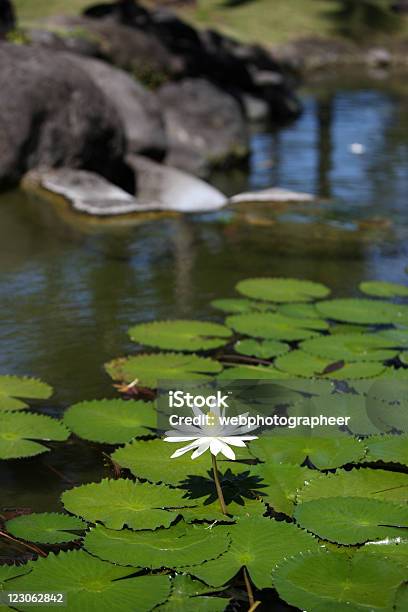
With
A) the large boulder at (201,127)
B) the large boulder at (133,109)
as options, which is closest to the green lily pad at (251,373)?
the large boulder at (133,109)

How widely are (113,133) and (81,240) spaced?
6.56ft

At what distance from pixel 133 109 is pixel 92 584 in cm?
618

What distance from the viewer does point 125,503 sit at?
7.35ft

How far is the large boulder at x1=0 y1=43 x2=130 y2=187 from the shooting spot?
6430 millimetres

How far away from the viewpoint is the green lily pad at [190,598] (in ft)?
6.13

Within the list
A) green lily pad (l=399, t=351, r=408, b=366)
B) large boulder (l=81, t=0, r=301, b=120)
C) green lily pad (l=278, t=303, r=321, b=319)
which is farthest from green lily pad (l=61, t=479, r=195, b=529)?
large boulder (l=81, t=0, r=301, b=120)

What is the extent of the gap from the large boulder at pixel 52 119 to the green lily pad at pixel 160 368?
3.37 meters

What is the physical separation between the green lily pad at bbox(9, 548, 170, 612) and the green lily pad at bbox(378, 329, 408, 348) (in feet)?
5.71

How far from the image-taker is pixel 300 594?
6.12ft

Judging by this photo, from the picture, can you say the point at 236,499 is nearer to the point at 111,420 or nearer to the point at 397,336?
the point at 111,420

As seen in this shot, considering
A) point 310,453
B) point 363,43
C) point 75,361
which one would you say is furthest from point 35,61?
point 363,43

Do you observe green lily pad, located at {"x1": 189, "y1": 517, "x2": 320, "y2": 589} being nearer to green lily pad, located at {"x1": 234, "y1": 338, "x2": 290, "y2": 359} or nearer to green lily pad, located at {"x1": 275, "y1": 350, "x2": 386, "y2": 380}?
green lily pad, located at {"x1": 275, "y1": 350, "x2": 386, "y2": 380}

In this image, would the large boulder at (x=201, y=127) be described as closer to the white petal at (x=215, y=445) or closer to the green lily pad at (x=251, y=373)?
the green lily pad at (x=251, y=373)

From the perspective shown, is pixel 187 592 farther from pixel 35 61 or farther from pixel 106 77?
pixel 106 77
